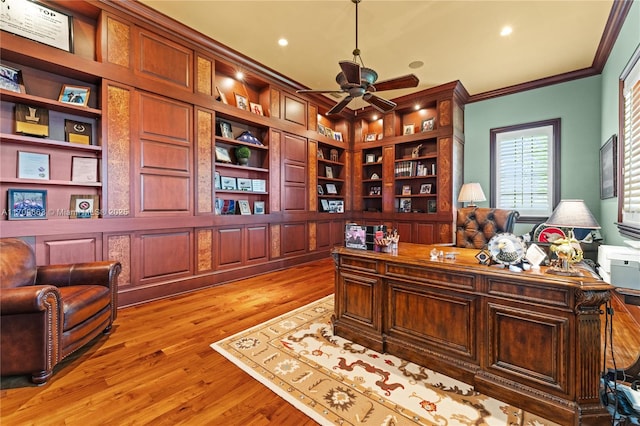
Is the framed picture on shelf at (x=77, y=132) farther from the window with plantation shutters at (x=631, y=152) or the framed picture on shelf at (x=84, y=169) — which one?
the window with plantation shutters at (x=631, y=152)

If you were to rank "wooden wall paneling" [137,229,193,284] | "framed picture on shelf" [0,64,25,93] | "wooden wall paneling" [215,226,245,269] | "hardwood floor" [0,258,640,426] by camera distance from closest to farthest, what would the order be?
"hardwood floor" [0,258,640,426], "framed picture on shelf" [0,64,25,93], "wooden wall paneling" [137,229,193,284], "wooden wall paneling" [215,226,245,269]

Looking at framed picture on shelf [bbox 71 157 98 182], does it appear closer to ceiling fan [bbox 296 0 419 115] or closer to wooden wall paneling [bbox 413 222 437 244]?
ceiling fan [bbox 296 0 419 115]

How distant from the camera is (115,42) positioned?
3119 mm

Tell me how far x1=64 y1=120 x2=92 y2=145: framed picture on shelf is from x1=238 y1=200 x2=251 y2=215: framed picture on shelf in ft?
6.61

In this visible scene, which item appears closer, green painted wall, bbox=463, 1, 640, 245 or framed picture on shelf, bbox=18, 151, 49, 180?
framed picture on shelf, bbox=18, 151, 49, 180

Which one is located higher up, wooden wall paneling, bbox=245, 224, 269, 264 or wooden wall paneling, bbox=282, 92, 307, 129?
wooden wall paneling, bbox=282, 92, 307, 129

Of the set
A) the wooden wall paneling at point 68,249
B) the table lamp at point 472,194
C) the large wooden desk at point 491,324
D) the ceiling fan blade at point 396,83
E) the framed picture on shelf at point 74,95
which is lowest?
the large wooden desk at point 491,324

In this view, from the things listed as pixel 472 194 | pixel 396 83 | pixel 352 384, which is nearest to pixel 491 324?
pixel 352 384

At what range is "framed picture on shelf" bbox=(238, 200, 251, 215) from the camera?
4.55m

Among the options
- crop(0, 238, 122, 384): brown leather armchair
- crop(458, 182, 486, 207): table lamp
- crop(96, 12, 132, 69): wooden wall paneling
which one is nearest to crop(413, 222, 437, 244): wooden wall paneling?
crop(458, 182, 486, 207): table lamp

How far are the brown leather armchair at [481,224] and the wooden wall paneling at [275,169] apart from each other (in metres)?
2.92

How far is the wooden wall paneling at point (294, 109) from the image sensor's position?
200 inches

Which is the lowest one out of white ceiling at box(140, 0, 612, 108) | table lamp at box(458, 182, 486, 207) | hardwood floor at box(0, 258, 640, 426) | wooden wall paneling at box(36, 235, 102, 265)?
hardwood floor at box(0, 258, 640, 426)

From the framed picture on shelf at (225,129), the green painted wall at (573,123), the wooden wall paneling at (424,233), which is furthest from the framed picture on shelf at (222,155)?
the green painted wall at (573,123)
